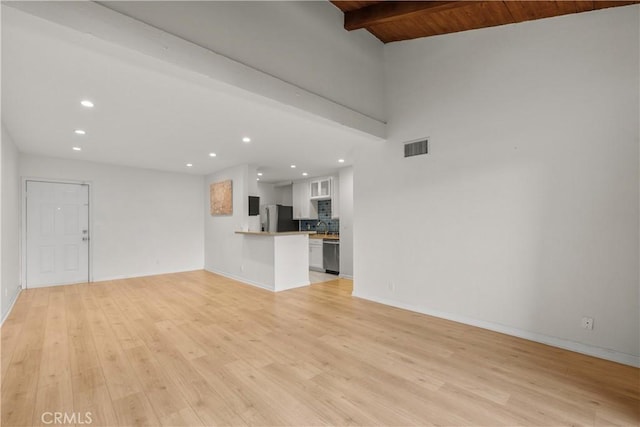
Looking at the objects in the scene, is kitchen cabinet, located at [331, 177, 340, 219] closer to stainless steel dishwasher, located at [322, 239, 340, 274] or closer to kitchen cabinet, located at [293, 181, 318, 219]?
stainless steel dishwasher, located at [322, 239, 340, 274]

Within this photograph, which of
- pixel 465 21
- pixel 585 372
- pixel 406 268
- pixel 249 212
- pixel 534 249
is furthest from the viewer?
pixel 249 212

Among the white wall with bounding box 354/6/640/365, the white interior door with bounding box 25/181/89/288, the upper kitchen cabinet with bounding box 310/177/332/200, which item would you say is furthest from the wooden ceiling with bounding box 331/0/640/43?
the white interior door with bounding box 25/181/89/288

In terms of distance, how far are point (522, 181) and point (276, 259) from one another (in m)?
3.85

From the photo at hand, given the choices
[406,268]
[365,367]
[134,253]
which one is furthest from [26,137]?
[406,268]

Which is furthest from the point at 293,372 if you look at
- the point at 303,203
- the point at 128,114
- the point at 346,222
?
the point at 303,203

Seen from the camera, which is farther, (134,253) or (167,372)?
(134,253)

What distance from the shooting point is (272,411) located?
1991 millimetres

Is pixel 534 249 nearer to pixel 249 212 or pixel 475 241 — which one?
pixel 475 241

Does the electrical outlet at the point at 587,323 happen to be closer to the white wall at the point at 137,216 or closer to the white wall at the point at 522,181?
the white wall at the point at 522,181

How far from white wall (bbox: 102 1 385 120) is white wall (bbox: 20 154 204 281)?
17.4 ft

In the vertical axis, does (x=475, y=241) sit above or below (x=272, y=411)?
above

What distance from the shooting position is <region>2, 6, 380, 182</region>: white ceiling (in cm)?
219

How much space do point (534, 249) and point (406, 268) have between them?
1.56 m

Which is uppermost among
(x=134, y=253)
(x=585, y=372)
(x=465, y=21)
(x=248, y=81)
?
(x=465, y=21)
